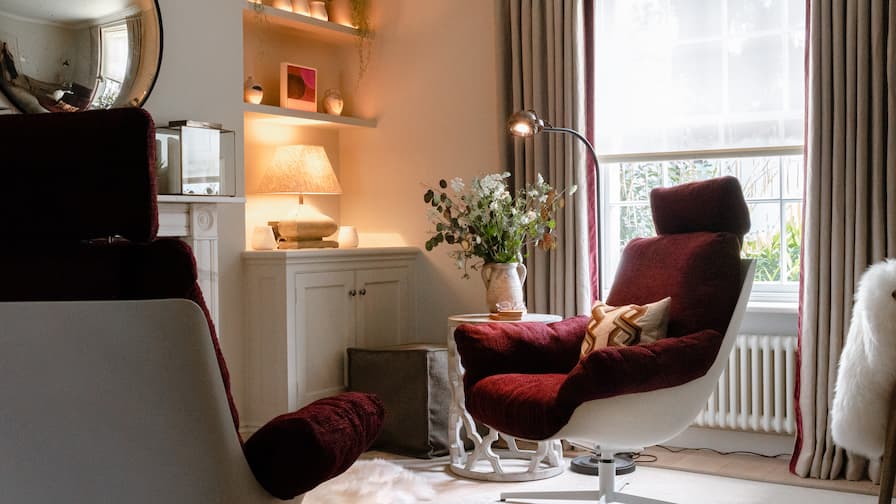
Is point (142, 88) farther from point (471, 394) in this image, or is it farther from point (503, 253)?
point (471, 394)

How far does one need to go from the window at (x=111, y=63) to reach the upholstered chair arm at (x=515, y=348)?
1.62 metres

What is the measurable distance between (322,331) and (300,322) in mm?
152

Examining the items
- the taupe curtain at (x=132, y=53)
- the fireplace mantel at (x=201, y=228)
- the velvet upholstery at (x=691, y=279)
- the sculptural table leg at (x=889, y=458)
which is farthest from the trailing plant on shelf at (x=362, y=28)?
the sculptural table leg at (x=889, y=458)

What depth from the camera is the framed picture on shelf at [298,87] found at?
15.2 feet

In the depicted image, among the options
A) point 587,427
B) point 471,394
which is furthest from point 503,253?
point 587,427

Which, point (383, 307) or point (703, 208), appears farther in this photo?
point (383, 307)

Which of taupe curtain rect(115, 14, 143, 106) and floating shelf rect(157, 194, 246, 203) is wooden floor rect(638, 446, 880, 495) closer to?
floating shelf rect(157, 194, 246, 203)

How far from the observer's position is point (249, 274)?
14.0 feet

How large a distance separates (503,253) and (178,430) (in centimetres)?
228

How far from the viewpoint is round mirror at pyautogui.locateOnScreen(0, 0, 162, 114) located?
3318 mm

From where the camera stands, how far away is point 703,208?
10.4 ft

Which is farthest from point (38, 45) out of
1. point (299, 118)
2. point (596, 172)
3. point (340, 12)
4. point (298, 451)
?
point (298, 451)

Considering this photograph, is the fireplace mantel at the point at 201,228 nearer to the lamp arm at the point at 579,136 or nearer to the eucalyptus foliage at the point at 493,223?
the eucalyptus foliage at the point at 493,223

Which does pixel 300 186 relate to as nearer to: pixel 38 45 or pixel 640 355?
pixel 38 45
